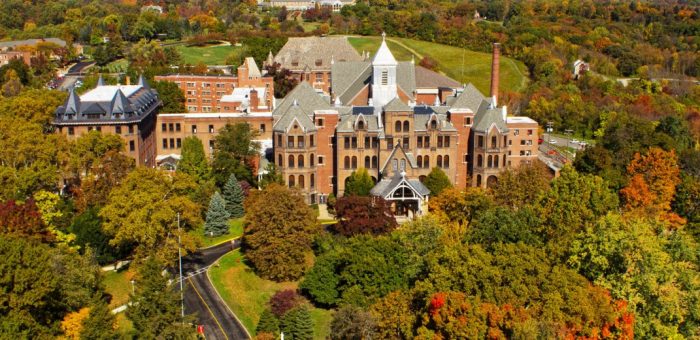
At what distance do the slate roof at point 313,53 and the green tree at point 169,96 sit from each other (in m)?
25.7

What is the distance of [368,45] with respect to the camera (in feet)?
621

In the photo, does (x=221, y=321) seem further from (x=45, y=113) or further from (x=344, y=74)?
(x=344, y=74)

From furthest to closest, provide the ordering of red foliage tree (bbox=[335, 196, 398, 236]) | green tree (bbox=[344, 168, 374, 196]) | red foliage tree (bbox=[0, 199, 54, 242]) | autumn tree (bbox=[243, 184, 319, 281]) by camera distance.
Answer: green tree (bbox=[344, 168, 374, 196]) < red foliage tree (bbox=[335, 196, 398, 236]) < autumn tree (bbox=[243, 184, 319, 281]) < red foliage tree (bbox=[0, 199, 54, 242])

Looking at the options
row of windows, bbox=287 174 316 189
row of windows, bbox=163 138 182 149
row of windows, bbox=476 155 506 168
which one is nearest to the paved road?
row of windows, bbox=287 174 316 189

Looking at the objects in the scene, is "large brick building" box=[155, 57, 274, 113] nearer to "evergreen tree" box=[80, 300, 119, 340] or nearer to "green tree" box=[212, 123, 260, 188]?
"green tree" box=[212, 123, 260, 188]

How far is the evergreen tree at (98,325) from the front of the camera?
49.0 meters

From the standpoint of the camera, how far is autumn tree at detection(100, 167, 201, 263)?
2399 inches

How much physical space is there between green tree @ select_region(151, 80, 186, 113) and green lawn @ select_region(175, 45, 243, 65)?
2092 inches

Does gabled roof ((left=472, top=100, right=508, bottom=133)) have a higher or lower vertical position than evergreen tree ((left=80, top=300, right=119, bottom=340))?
higher

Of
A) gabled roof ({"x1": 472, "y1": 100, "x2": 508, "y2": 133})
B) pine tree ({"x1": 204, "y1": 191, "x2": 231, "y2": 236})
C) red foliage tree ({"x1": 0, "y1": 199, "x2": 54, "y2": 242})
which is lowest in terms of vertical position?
pine tree ({"x1": 204, "y1": 191, "x2": 231, "y2": 236})

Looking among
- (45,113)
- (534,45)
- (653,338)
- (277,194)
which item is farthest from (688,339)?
(534,45)

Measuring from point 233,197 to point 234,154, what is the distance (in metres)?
7.90

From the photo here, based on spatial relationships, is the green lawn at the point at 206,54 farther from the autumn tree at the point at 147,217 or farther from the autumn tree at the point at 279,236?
the autumn tree at the point at 279,236

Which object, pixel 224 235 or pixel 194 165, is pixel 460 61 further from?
pixel 224 235
